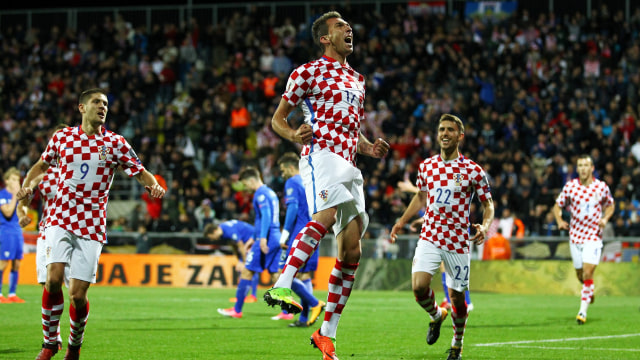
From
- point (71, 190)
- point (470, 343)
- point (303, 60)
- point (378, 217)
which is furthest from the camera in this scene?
point (303, 60)

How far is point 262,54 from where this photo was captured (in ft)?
106

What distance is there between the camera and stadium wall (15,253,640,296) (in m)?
22.3

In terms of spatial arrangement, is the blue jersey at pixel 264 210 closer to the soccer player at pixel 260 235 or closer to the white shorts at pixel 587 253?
the soccer player at pixel 260 235

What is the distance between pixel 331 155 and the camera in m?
7.44

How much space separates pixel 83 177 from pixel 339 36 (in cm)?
267

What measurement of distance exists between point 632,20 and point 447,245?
2176cm

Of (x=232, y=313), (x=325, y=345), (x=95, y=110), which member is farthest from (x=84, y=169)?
(x=232, y=313)

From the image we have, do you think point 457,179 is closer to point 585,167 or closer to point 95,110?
point 95,110

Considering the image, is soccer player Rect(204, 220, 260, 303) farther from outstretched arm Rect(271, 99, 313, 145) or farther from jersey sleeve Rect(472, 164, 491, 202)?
outstretched arm Rect(271, 99, 313, 145)

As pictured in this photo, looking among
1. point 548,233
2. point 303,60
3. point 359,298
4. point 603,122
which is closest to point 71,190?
point 359,298

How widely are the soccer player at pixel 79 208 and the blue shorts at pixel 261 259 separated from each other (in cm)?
647

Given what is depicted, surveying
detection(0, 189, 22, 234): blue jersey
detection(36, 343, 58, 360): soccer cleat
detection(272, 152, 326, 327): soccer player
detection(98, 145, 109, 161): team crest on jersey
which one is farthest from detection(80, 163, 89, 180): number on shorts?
detection(0, 189, 22, 234): blue jersey

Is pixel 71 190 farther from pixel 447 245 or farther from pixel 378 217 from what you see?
pixel 378 217

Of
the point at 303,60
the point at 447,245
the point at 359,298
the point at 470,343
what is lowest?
the point at 359,298
